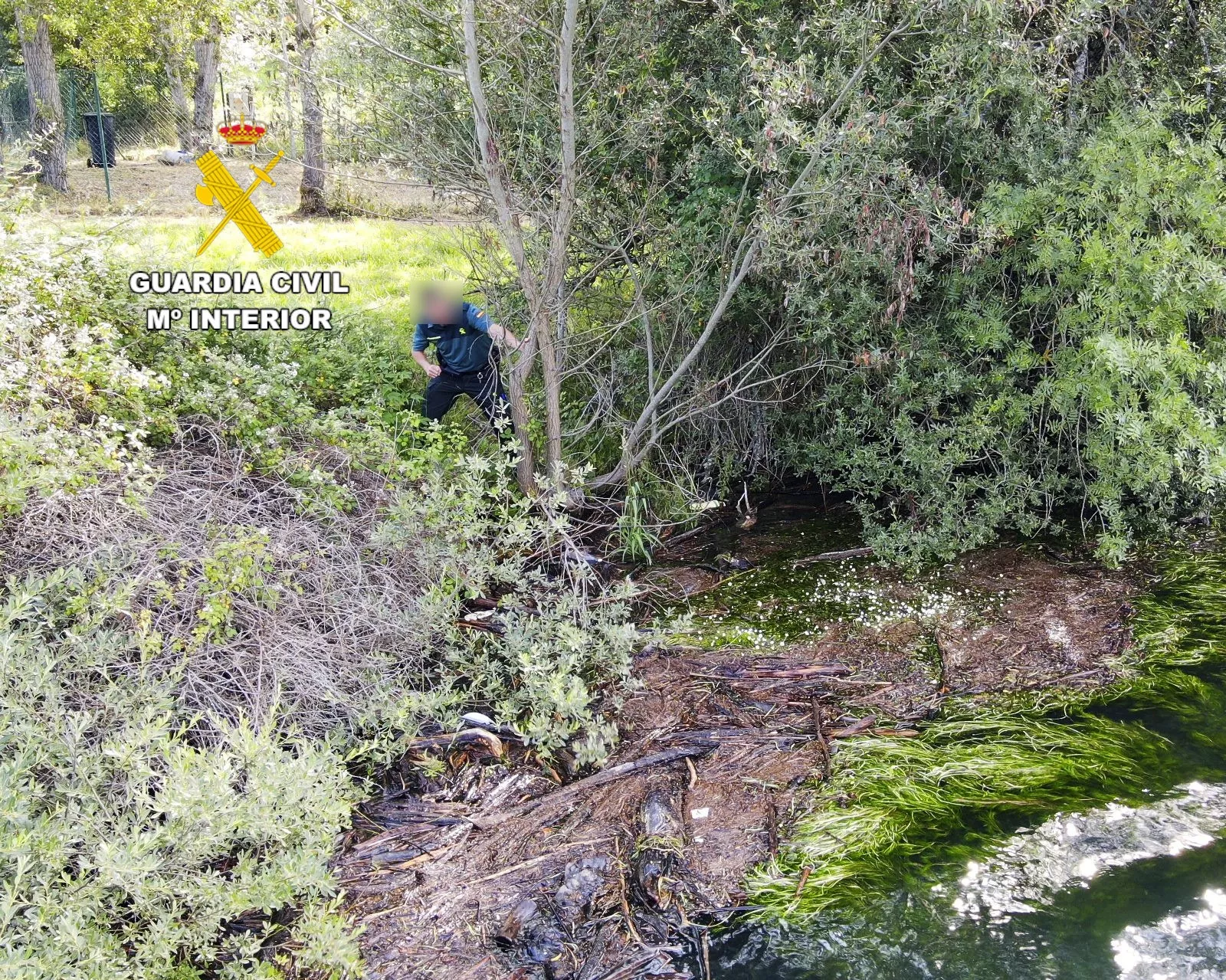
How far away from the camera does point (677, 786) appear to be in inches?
160

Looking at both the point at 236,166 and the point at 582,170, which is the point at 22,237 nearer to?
the point at 582,170

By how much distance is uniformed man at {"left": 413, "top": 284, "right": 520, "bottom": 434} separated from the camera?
241 inches

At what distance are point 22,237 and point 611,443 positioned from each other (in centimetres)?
378

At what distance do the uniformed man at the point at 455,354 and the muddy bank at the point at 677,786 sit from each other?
1.83m

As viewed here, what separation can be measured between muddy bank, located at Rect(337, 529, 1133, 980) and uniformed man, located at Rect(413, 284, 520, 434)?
1.83m

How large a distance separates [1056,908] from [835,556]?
2.82 meters

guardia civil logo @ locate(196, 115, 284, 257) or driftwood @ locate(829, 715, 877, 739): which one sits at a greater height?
guardia civil logo @ locate(196, 115, 284, 257)

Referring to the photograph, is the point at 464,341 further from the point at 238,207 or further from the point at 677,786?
the point at 238,207

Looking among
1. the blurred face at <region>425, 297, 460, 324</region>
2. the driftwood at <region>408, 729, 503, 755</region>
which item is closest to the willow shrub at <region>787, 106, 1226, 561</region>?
the blurred face at <region>425, 297, 460, 324</region>

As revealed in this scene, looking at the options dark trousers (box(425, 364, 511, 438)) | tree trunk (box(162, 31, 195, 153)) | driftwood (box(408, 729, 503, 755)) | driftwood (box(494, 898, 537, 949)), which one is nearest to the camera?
driftwood (box(494, 898, 537, 949))

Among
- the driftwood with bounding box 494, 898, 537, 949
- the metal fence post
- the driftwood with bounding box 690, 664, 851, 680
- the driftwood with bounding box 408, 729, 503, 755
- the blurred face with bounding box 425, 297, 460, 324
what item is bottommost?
the driftwood with bounding box 494, 898, 537, 949

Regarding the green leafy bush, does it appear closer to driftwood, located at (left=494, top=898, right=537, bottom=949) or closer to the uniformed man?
driftwood, located at (left=494, top=898, right=537, bottom=949)

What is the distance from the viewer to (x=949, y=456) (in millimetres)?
5406

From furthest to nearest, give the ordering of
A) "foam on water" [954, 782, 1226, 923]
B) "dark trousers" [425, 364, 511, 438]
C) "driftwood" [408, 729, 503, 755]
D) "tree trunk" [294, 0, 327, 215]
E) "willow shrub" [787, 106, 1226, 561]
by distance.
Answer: "dark trousers" [425, 364, 511, 438], "tree trunk" [294, 0, 327, 215], "willow shrub" [787, 106, 1226, 561], "driftwood" [408, 729, 503, 755], "foam on water" [954, 782, 1226, 923]
